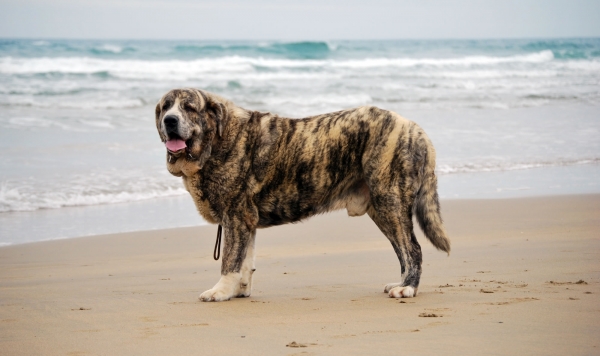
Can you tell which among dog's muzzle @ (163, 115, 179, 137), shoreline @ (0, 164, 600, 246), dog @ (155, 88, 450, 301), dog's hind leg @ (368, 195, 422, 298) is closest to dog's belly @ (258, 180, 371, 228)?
dog @ (155, 88, 450, 301)

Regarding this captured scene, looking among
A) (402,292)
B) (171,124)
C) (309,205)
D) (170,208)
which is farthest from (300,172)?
(170,208)

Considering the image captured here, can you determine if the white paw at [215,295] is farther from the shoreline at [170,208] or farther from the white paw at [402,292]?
the shoreline at [170,208]

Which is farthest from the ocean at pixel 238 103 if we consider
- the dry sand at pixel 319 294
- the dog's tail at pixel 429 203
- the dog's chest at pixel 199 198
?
the dog's tail at pixel 429 203

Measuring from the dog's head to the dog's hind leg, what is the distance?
4.43 ft

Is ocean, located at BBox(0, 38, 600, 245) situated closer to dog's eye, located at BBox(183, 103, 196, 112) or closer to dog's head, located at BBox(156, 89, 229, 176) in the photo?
dog's head, located at BBox(156, 89, 229, 176)

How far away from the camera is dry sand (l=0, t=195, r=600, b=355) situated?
14.6 ft

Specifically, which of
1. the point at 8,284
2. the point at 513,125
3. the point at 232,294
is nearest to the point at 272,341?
the point at 232,294

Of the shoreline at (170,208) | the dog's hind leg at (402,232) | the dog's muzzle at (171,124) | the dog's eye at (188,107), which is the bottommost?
the shoreline at (170,208)

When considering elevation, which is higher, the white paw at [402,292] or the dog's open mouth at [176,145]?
the dog's open mouth at [176,145]

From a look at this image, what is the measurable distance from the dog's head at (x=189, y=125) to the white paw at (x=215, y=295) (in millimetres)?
936

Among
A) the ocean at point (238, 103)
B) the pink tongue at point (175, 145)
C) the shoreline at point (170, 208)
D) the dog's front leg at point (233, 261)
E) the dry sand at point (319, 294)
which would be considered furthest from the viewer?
the ocean at point (238, 103)

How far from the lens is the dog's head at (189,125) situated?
5844 mm

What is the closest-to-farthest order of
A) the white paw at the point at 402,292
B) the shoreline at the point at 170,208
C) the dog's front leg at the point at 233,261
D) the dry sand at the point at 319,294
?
the dry sand at the point at 319,294 < the white paw at the point at 402,292 < the dog's front leg at the point at 233,261 < the shoreline at the point at 170,208

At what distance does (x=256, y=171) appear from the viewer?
606 centimetres
